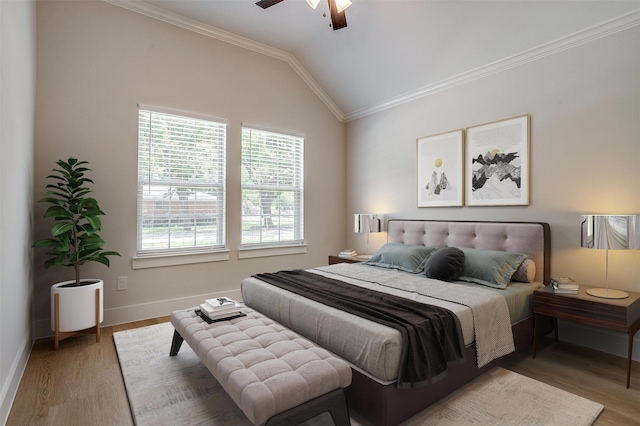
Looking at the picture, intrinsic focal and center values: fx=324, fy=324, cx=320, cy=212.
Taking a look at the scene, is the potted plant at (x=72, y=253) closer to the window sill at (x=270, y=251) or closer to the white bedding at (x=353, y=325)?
the white bedding at (x=353, y=325)

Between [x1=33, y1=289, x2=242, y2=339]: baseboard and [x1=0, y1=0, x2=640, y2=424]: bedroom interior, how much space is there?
1cm

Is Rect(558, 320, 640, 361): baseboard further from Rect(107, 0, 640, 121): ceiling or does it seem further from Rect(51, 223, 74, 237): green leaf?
Result: Rect(51, 223, 74, 237): green leaf

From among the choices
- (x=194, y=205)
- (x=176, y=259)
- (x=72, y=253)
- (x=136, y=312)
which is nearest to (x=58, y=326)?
(x=72, y=253)

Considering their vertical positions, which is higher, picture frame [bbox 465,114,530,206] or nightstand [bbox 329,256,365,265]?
picture frame [bbox 465,114,530,206]

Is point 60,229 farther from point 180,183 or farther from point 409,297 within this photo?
point 409,297

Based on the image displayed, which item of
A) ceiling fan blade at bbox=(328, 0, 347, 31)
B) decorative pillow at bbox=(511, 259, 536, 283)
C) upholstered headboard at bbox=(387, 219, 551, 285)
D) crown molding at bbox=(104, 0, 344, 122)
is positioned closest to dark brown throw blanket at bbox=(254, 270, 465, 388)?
decorative pillow at bbox=(511, 259, 536, 283)

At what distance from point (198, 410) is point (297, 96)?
4.21 meters

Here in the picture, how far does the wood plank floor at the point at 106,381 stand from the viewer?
1.95m

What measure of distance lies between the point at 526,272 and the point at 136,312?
4.07 metres

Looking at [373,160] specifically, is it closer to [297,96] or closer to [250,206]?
[297,96]

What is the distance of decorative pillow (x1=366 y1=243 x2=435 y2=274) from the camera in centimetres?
353

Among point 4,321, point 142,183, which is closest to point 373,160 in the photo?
point 142,183

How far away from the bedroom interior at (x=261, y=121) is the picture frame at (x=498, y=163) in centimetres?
8

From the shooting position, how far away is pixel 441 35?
354 cm
